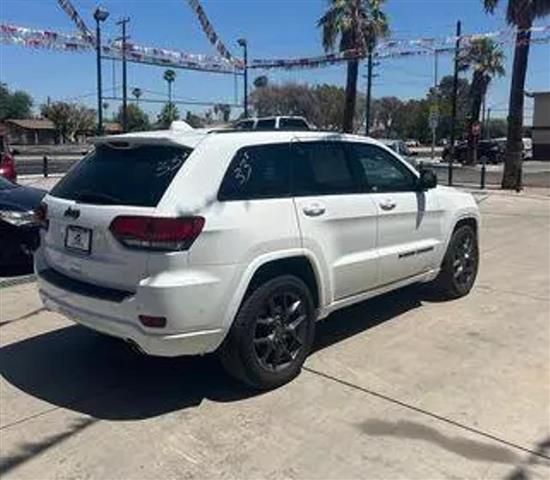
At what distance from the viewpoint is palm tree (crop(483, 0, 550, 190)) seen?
21.1 meters

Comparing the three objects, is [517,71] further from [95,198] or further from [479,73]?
[479,73]

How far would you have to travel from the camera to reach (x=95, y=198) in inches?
191

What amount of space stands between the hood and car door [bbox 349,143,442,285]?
4580 mm

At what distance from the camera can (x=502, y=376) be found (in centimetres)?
522

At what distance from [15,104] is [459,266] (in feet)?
404

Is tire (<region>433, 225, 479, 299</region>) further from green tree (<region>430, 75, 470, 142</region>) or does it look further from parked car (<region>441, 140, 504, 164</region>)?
green tree (<region>430, 75, 470, 142</region>)

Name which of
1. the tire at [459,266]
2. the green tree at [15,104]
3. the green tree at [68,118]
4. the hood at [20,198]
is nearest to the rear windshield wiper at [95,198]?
the tire at [459,266]

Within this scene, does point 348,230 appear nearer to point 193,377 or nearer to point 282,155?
point 282,155

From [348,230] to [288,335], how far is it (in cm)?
97

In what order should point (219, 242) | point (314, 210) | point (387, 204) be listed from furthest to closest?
point (387, 204) < point (314, 210) < point (219, 242)

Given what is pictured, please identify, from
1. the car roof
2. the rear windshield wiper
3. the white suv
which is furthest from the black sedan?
the rear windshield wiper

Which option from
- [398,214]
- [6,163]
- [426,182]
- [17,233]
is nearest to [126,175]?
[398,214]

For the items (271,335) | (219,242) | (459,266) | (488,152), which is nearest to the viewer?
(219,242)

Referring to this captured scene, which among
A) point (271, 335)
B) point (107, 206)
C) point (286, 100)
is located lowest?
point (271, 335)
